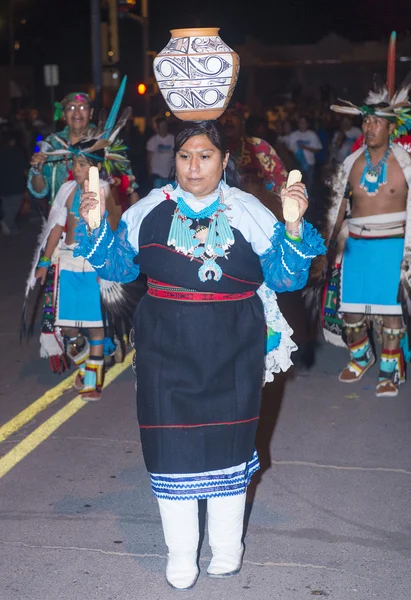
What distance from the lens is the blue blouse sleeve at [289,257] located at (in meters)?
3.74

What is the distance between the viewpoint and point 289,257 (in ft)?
12.4

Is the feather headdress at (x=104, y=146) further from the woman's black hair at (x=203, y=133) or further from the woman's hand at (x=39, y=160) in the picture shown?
the woman's black hair at (x=203, y=133)

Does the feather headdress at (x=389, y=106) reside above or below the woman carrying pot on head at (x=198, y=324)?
above

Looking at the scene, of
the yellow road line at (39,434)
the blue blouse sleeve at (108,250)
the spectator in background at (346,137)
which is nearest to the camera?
the blue blouse sleeve at (108,250)

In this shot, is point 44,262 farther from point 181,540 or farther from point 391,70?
point 181,540

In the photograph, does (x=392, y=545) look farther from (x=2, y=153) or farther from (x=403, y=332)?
(x=2, y=153)

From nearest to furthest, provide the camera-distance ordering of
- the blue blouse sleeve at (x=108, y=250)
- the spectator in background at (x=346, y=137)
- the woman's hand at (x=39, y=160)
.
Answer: the blue blouse sleeve at (x=108, y=250) → the woman's hand at (x=39, y=160) → the spectator in background at (x=346, y=137)

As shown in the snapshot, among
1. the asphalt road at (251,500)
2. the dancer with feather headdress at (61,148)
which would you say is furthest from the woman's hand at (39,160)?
the asphalt road at (251,500)

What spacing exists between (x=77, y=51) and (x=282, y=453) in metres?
43.1

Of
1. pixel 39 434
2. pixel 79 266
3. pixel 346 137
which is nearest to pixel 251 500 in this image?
pixel 39 434

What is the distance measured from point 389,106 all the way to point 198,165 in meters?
3.35

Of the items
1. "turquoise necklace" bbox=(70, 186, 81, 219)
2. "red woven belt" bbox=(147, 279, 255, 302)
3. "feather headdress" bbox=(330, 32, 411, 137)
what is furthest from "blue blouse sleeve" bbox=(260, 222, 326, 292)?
"feather headdress" bbox=(330, 32, 411, 137)

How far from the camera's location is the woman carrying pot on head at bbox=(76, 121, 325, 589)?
386cm

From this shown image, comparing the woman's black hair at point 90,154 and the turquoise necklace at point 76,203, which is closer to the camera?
the woman's black hair at point 90,154
